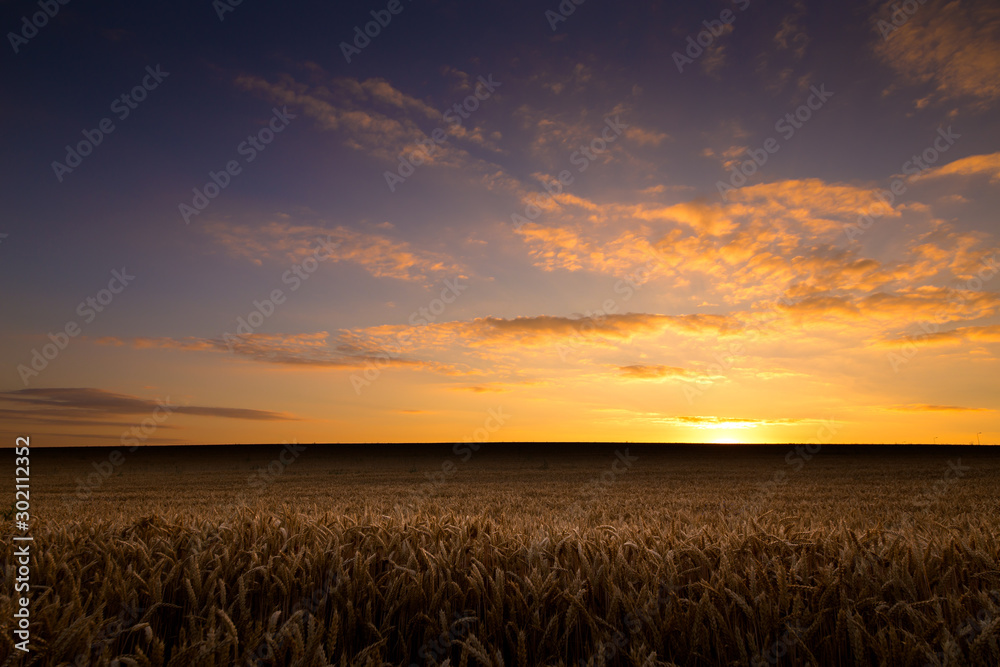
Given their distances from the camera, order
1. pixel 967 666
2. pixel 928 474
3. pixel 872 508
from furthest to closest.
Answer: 1. pixel 928 474
2. pixel 872 508
3. pixel 967 666

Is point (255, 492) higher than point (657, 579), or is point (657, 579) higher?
point (657, 579)

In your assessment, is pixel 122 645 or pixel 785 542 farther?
pixel 785 542

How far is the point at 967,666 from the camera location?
7.71 feet

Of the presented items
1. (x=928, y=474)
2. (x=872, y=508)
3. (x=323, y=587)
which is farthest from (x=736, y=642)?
(x=928, y=474)

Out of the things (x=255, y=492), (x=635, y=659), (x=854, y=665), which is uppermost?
(x=635, y=659)

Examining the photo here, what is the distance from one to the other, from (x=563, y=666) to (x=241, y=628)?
1648 millimetres

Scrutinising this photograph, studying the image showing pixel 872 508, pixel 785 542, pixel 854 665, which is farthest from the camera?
pixel 872 508

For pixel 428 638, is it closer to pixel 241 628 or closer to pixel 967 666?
pixel 241 628

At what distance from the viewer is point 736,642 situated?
7.98 feet

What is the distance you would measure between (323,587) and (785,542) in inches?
120

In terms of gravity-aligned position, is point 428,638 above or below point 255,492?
above

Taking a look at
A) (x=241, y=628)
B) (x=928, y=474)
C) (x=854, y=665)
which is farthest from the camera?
(x=928, y=474)

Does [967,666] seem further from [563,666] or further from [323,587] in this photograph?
[323,587]

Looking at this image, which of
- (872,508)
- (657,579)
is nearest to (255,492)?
(872,508)
